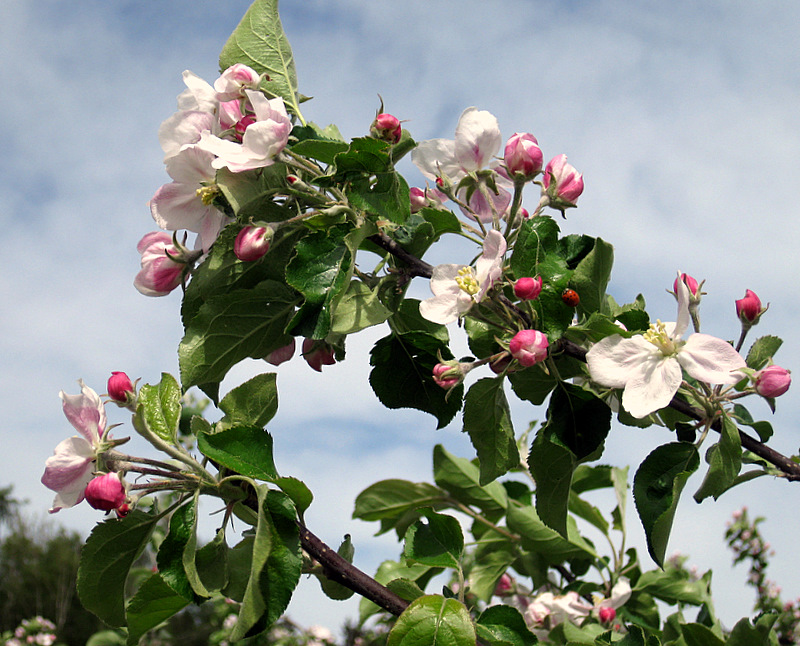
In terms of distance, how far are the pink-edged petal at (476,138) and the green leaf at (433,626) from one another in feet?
2.45

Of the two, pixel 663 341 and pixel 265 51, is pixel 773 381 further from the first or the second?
pixel 265 51

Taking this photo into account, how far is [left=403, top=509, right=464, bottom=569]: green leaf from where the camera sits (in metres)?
1.20

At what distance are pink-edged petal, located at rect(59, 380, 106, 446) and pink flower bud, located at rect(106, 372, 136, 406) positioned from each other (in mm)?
28

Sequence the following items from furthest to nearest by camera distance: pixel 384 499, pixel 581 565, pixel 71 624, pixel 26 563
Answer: pixel 26 563 < pixel 71 624 < pixel 581 565 < pixel 384 499

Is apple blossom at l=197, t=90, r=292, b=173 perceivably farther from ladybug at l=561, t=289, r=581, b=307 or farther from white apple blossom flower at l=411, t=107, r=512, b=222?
ladybug at l=561, t=289, r=581, b=307

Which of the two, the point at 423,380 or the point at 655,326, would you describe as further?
the point at 423,380

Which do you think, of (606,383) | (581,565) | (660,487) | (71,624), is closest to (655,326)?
(606,383)

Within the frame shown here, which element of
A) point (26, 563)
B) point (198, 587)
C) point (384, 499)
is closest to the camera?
point (198, 587)

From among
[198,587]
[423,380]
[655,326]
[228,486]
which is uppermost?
[655,326]

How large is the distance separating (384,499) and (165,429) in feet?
3.44

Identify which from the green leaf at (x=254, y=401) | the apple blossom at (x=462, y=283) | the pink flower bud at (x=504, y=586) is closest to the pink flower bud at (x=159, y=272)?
the green leaf at (x=254, y=401)

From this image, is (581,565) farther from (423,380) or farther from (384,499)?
(423,380)

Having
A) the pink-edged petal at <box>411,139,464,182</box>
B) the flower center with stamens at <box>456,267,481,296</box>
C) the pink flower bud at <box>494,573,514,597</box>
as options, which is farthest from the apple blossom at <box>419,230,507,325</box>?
the pink flower bud at <box>494,573,514,597</box>

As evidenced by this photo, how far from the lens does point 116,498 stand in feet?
3.29
